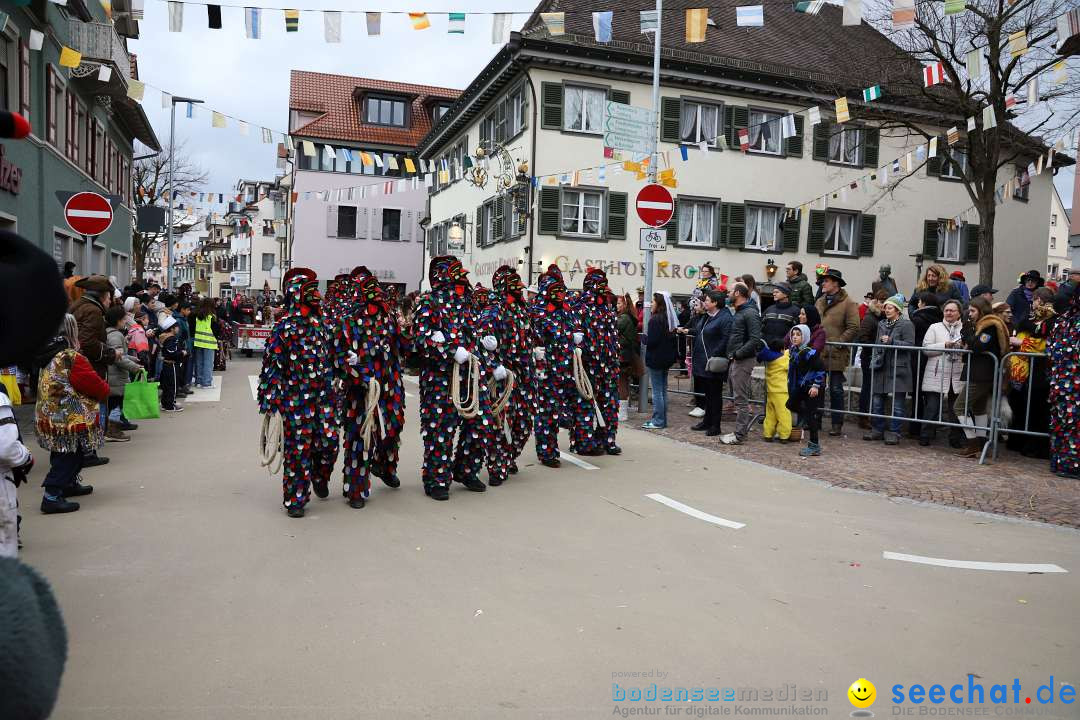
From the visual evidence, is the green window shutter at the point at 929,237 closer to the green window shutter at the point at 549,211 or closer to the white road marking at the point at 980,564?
the green window shutter at the point at 549,211

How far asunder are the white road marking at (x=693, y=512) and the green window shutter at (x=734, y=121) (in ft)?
74.2

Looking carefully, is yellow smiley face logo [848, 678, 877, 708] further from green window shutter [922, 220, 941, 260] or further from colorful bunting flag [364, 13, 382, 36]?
green window shutter [922, 220, 941, 260]

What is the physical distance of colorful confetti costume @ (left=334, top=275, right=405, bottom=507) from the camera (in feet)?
23.1

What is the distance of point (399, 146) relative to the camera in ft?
156

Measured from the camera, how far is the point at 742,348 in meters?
10.8

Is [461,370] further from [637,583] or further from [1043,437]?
[1043,437]

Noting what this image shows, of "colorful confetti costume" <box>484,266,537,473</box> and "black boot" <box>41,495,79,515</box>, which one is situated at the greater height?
"colorful confetti costume" <box>484,266,537,473</box>

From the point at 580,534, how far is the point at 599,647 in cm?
214

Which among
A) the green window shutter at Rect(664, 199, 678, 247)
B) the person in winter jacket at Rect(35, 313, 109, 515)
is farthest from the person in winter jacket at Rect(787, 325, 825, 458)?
the green window shutter at Rect(664, 199, 678, 247)

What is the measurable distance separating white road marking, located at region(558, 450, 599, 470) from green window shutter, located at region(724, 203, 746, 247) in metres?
19.9

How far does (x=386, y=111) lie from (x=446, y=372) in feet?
143

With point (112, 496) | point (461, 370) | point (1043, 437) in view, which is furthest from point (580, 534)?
point (1043, 437)

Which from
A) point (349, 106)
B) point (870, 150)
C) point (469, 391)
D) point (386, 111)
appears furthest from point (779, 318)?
point (349, 106)

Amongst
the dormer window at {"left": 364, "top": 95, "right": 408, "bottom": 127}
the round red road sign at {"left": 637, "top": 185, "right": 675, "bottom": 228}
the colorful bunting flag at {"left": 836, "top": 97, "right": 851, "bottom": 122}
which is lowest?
the round red road sign at {"left": 637, "top": 185, "right": 675, "bottom": 228}
